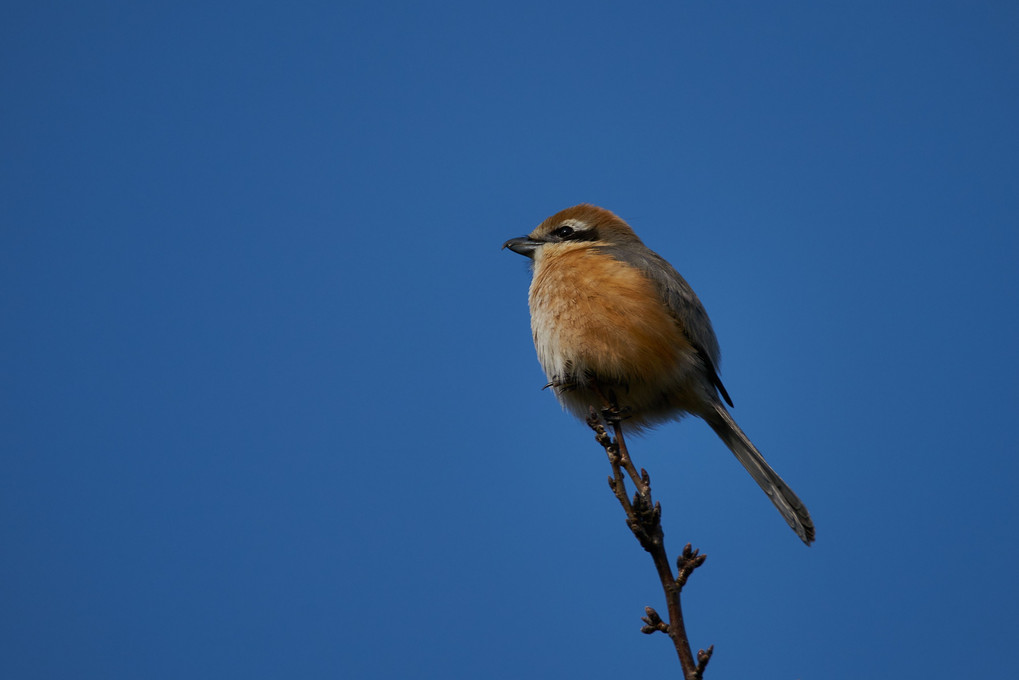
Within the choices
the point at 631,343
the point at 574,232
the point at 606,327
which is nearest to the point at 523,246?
the point at 574,232

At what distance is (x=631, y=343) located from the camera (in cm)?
488

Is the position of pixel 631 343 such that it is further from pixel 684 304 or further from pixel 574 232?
pixel 574 232

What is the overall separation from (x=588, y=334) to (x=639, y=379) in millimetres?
445

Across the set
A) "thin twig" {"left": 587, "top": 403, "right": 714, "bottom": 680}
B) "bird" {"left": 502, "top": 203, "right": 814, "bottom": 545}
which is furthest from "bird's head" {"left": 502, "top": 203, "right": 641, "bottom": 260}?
"thin twig" {"left": 587, "top": 403, "right": 714, "bottom": 680}

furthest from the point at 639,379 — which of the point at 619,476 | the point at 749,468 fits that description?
the point at 619,476

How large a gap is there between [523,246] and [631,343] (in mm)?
1497

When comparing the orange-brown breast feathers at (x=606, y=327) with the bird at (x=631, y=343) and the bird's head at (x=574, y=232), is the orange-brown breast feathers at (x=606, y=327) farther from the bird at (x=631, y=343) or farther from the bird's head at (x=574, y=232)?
the bird's head at (x=574, y=232)

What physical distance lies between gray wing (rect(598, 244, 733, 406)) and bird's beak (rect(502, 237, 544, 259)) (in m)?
0.57

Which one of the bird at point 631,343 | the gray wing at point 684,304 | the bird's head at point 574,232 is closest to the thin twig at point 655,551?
the bird at point 631,343

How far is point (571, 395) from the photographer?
17.5ft

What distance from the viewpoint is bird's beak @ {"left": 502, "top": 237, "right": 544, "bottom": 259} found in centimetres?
598

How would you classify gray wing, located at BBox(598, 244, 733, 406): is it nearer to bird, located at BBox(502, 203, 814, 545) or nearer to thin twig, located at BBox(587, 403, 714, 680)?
bird, located at BBox(502, 203, 814, 545)

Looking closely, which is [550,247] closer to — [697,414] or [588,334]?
[588,334]

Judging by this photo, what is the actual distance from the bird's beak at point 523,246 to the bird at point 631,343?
0.33 meters
